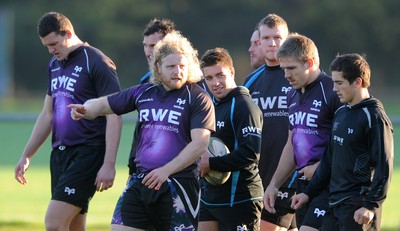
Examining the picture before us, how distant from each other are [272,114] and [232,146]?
0.98 metres

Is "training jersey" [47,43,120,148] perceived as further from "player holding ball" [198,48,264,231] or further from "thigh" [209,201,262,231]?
"thigh" [209,201,262,231]

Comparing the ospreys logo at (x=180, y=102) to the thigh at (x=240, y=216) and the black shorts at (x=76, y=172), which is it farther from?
the black shorts at (x=76, y=172)

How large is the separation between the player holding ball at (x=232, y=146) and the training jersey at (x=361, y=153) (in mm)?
729

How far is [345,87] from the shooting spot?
21.5ft

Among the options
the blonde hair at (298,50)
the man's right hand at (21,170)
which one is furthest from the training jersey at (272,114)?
the man's right hand at (21,170)

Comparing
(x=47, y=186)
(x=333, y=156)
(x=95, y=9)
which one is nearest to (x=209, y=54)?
(x=333, y=156)

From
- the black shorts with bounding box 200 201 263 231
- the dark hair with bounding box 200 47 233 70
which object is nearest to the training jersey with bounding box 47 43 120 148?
the dark hair with bounding box 200 47 233 70

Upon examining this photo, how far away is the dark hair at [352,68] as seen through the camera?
21.5 feet

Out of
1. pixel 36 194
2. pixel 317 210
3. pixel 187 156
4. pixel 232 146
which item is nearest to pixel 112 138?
pixel 232 146

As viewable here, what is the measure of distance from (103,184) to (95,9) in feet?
136

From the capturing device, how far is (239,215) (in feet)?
24.1

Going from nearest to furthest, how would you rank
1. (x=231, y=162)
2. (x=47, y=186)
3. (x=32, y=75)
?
1. (x=231, y=162)
2. (x=47, y=186)
3. (x=32, y=75)

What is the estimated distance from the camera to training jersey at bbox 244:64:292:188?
8.27 metres

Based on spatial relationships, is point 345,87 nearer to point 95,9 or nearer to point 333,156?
point 333,156
